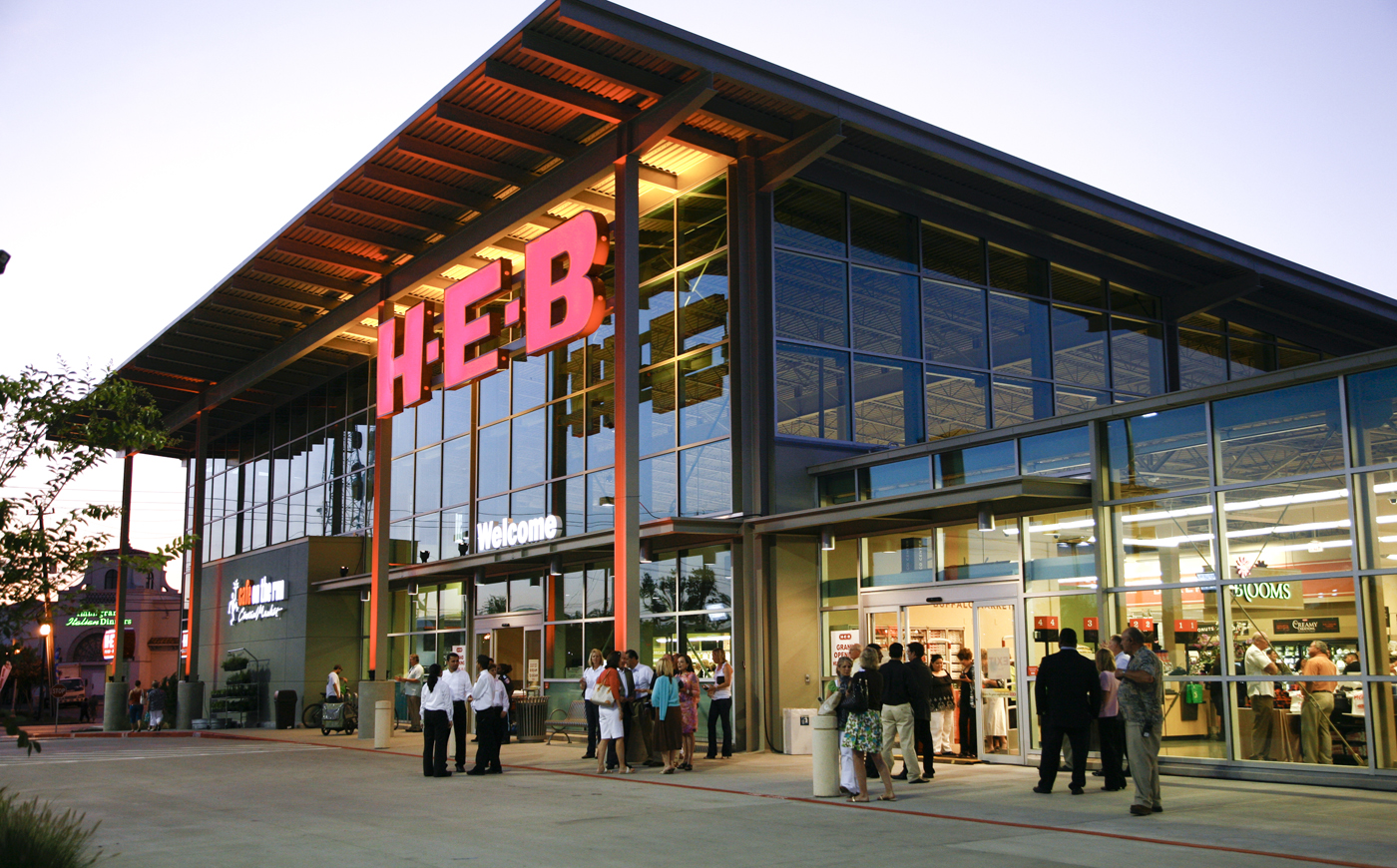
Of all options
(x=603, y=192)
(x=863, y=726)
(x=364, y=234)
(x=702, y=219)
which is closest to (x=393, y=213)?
(x=364, y=234)

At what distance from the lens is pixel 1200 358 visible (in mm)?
26828

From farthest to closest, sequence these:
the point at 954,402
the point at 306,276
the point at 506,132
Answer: the point at 306,276, the point at 954,402, the point at 506,132

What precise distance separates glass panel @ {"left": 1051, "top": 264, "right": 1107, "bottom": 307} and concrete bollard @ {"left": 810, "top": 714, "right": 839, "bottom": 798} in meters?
14.2

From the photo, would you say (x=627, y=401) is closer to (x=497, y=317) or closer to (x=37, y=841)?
(x=497, y=317)

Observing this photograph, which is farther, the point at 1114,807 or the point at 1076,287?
the point at 1076,287

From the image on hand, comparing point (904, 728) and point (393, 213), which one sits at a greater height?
point (393, 213)

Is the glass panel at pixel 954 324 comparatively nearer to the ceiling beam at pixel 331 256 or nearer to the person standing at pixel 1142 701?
the person standing at pixel 1142 701

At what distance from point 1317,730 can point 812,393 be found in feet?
31.2

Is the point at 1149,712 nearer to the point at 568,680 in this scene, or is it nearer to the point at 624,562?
the point at 624,562

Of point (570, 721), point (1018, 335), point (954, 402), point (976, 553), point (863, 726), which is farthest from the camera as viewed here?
point (1018, 335)

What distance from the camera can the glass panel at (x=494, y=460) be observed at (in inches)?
1032

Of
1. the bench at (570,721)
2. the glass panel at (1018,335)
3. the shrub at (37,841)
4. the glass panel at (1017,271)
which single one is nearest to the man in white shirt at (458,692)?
the bench at (570,721)

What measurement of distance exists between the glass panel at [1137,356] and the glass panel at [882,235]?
5.85m

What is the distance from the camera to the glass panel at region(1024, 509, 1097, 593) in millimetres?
15977
